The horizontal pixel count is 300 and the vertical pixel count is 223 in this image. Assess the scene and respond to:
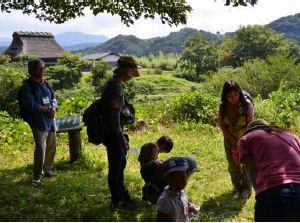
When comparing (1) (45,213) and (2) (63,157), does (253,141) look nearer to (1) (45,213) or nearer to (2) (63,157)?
(1) (45,213)

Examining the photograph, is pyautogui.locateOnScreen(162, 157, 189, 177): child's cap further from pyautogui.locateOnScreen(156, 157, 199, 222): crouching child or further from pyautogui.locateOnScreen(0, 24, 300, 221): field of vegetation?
pyautogui.locateOnScreen(0, 24, 300, 221): field of vegetation

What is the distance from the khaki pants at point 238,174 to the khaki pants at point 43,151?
107 inches

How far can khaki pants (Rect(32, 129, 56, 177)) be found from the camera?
21.3ft

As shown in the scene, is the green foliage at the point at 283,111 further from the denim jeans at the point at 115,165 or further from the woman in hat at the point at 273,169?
the woman in hat at the point at 273,169

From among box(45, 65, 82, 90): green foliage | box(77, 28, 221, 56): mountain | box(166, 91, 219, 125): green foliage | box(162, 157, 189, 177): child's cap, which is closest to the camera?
box(162, 157, 189, 177): child's cap

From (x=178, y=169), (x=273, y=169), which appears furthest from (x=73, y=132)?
(x=273, y=169)

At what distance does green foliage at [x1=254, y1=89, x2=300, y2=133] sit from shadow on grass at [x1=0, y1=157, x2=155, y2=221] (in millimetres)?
6683

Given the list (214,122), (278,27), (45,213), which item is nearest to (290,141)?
(45,213)

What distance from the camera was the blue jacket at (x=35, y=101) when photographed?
6.29 m

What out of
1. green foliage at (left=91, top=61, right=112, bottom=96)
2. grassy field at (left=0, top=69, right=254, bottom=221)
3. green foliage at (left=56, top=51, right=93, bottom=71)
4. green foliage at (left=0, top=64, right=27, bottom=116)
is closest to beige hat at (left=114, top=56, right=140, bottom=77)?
grassy field at (left=0, top=69, right=254, bottom=221)

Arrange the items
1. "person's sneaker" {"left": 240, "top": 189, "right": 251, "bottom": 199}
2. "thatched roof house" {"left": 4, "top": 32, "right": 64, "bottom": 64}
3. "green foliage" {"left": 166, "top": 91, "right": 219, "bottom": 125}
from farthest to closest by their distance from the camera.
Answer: "thatched roof house" {"left": 4, "top": 32, "right": 64, "bottom": 64}
"green foliage" {"left": 166, "top": 91, "right": 219, "bottom": 125}
"person's sneaker" {"left": 240, "top": 189, "right": 251, "bottom": 199}

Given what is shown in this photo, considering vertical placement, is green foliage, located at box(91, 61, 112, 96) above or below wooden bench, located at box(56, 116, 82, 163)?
below

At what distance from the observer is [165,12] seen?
7.94 m

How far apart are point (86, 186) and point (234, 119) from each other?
8.00 ft
